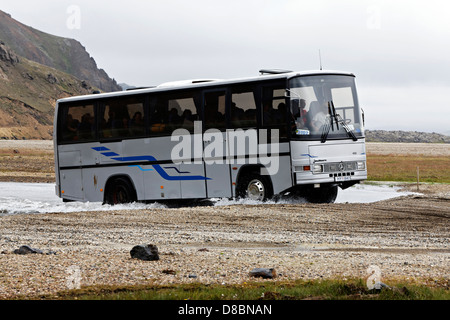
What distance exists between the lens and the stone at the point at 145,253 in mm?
10680

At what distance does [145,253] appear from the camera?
10695 mm

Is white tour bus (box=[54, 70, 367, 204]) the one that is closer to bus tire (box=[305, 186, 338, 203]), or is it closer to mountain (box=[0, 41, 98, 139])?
bus tire (box=[305, 186, 338, 203])

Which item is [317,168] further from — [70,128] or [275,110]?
[70,128]

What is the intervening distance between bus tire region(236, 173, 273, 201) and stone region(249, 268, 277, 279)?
414 inches

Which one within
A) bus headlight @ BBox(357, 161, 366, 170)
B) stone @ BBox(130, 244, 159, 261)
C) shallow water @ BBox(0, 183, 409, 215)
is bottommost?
shallow water @ BBox(0, 183, 409, 215)

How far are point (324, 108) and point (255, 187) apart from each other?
290cm

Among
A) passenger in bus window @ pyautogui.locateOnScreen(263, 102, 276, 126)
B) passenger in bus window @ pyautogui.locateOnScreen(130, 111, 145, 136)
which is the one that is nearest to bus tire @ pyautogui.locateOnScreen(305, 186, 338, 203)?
passenger in bus window @ pyautogui.locateOnScreen(263, 102, 276, 126)

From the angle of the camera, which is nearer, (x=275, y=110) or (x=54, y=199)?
(x=275, y=110)

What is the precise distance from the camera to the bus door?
20.3m

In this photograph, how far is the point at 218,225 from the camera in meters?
16.7

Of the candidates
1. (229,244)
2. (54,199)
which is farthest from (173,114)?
(54,199)

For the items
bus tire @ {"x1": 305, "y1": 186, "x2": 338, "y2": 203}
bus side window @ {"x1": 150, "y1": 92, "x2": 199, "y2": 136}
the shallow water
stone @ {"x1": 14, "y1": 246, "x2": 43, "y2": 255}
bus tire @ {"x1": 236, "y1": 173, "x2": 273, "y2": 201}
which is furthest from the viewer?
the shallow water
